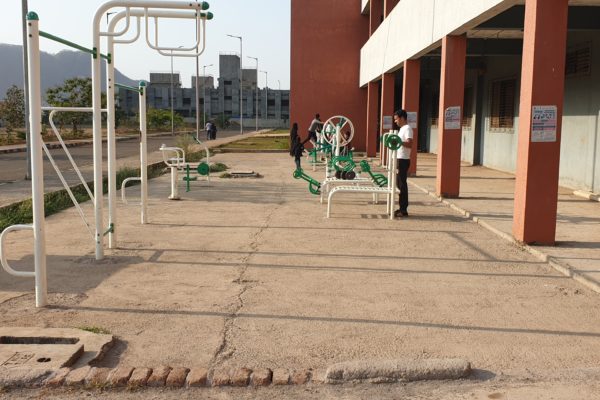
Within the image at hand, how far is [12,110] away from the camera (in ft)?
146

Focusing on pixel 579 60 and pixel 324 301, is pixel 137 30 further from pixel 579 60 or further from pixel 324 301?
pixel 579 60

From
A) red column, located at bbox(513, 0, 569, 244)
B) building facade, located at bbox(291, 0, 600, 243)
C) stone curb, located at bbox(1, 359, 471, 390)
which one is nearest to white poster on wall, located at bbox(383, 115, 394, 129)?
building facade, located at bbox(291, 0, 600, 243)

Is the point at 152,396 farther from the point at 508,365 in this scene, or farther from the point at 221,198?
the point at 221,198

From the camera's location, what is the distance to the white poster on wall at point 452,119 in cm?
1267

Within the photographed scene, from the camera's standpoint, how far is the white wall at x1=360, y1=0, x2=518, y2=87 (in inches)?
410

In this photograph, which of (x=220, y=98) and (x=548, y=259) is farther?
(x=220, y=98)

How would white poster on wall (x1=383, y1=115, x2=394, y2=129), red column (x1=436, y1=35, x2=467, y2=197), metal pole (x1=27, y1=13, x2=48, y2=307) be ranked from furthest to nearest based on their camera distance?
white poster on wall (x1=383, y1=115, x2=394, y2=129) < red column (x1=436, y1=35, x2=467, y2=197) < metal pole (x1=27, y1=13, x2=48, y2=307)

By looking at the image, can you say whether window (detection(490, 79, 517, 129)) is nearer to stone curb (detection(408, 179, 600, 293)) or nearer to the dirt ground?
stone curb (detection(408, 179, 600, 293))

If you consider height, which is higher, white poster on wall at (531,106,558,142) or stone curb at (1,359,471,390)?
white poster on wall at (531,106,558,142)

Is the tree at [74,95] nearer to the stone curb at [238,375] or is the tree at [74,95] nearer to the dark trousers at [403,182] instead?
the dark trousers at [403,182]

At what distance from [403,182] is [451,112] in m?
2.77

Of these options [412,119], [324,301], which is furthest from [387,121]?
[324,301]

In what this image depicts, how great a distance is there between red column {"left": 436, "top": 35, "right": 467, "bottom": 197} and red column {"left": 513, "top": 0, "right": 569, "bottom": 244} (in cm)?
439

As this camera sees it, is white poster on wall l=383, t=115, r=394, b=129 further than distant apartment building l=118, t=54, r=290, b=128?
No
